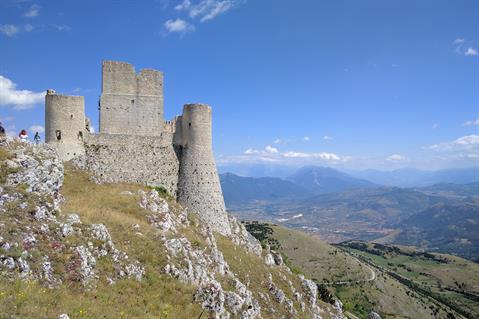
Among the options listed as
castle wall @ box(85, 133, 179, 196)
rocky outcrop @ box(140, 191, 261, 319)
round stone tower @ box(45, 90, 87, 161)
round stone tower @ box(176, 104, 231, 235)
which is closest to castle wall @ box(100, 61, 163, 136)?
castle wall @ box(85, 133, 179, 196)

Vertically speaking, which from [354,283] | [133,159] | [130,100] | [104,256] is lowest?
[354,283]

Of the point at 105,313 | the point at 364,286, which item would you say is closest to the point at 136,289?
the point at 105,313

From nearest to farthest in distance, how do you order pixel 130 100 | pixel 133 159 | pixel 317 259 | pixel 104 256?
pixel 104 256, pixel 133 159, pixel 130 100, pixel 317 259

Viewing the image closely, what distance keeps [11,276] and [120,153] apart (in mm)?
22711

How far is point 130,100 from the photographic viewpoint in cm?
4047

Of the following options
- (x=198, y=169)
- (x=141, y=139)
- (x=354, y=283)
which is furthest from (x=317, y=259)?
(x=141, y=139)

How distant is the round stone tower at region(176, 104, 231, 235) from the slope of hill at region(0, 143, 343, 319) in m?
4.83

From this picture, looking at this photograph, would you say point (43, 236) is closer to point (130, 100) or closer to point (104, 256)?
point (104, 256)

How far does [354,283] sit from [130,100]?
112m

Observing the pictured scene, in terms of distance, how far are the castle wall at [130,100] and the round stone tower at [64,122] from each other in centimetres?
314

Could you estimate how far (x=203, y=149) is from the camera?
144 ft

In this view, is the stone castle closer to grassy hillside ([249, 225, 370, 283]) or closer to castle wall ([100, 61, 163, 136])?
castle wall ([100, 61, 163, 136])

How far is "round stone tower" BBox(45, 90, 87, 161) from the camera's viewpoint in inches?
1419

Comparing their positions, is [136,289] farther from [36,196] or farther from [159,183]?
[159,183]
